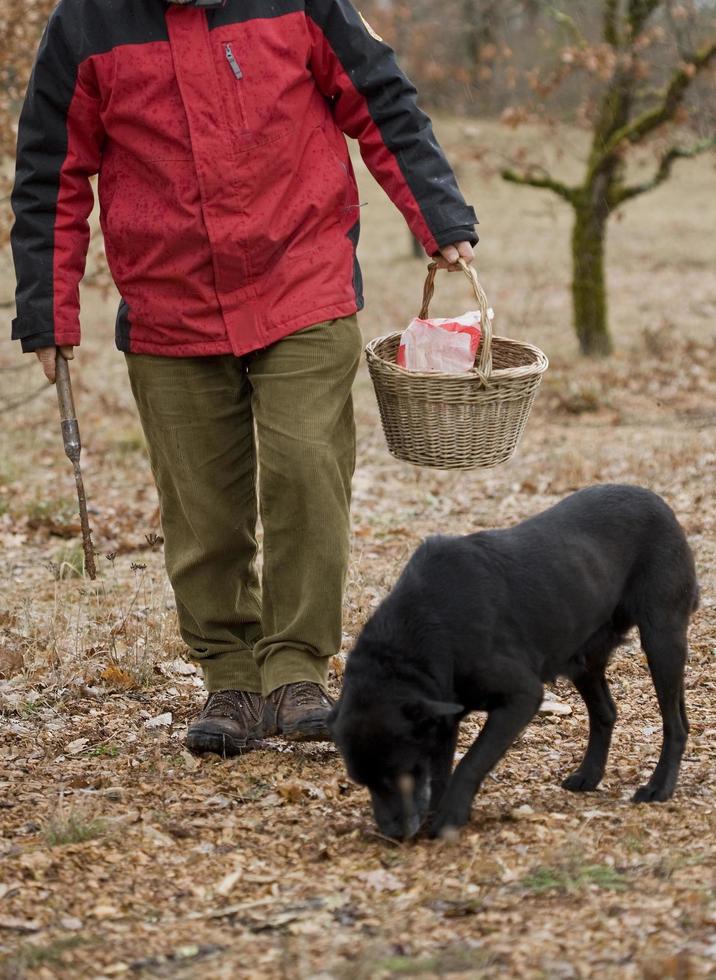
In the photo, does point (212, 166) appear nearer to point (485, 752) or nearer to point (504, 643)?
point (504, 643)

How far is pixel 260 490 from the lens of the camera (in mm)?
4375

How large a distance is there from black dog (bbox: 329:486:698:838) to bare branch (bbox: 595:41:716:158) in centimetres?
895

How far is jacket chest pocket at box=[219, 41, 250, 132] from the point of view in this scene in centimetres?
404

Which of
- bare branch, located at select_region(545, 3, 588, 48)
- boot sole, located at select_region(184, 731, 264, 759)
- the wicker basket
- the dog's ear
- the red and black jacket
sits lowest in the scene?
boot sole, located at select_region(184, 731, 264, 759)

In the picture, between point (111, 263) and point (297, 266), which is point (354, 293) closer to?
point (297, 266)

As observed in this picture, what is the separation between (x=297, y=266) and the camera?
422cm

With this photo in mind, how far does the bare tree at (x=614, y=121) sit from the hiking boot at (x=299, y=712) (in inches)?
347

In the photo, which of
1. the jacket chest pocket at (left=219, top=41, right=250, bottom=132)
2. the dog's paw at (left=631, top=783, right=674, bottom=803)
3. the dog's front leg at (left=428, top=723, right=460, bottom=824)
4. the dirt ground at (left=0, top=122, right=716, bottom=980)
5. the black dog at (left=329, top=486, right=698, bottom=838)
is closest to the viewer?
the dirt ground at (left=0, top=122, right=716, bottom=980)

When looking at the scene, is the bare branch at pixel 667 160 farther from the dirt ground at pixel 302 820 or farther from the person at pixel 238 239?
the person at pixel 238 239

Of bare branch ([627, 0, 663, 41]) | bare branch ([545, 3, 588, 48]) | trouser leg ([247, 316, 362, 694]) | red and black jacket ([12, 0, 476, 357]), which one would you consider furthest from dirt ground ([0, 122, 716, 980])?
bare branch ([627, 0, 663, 41])

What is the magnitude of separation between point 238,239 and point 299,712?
66.9 inches

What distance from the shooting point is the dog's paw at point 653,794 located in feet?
12.9

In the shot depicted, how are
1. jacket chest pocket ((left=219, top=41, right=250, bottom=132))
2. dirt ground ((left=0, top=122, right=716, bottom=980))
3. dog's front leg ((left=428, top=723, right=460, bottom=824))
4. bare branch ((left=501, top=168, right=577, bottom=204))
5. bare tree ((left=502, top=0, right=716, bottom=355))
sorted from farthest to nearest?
1. bare branch ((left=501, top=168, right=577, bottom=204))
2. bare tree ((left=502, top=0, right=716, bottom=355))
3. jacket chest pocket ((left=219, top=41, right=250, bottom=132))
4. dog's front leg ((left=428, top=723, right=460, bottom=824))
5. dirt ground ((left=0, top=122, right=716, bottom=980))

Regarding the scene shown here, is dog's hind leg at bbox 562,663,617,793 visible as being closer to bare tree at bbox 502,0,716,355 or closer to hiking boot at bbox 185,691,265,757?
hiking boot at bbox 185,691,265,757
